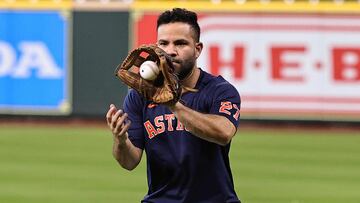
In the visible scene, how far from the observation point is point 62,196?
11.1 meters

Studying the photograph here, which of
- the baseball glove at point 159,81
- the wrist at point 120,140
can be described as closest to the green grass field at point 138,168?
the wrist at point 120,140

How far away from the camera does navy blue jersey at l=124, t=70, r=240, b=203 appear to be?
589cm

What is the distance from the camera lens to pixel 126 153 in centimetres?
591

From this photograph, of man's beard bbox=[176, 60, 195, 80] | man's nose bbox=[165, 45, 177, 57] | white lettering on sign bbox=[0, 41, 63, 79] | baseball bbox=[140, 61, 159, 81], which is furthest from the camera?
white lettering on sign bbox=[0, 41, 63, 79]

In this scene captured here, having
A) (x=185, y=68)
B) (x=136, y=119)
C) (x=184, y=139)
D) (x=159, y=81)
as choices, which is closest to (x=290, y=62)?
(x=136, y=119)

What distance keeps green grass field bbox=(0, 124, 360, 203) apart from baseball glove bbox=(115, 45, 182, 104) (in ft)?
17.7

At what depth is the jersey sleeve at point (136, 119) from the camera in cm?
604

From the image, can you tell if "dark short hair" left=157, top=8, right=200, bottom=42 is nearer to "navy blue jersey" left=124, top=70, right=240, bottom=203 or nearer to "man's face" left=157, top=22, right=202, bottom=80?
"man's face" left=157, top=22, right=202, bottom=80

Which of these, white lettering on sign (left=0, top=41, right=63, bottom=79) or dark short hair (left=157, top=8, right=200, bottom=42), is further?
white lettering on sign (left=0, top=41, right=63, bottom=79)

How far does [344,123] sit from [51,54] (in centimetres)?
542

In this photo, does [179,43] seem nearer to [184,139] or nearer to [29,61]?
[184,139]

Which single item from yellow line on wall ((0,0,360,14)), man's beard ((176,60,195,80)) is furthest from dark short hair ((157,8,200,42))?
yellow line on wall ((0,0,360,14))

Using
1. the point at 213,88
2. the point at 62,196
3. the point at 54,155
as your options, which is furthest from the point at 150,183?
the point at 54,155

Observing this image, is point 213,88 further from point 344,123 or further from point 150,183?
point 344,123
